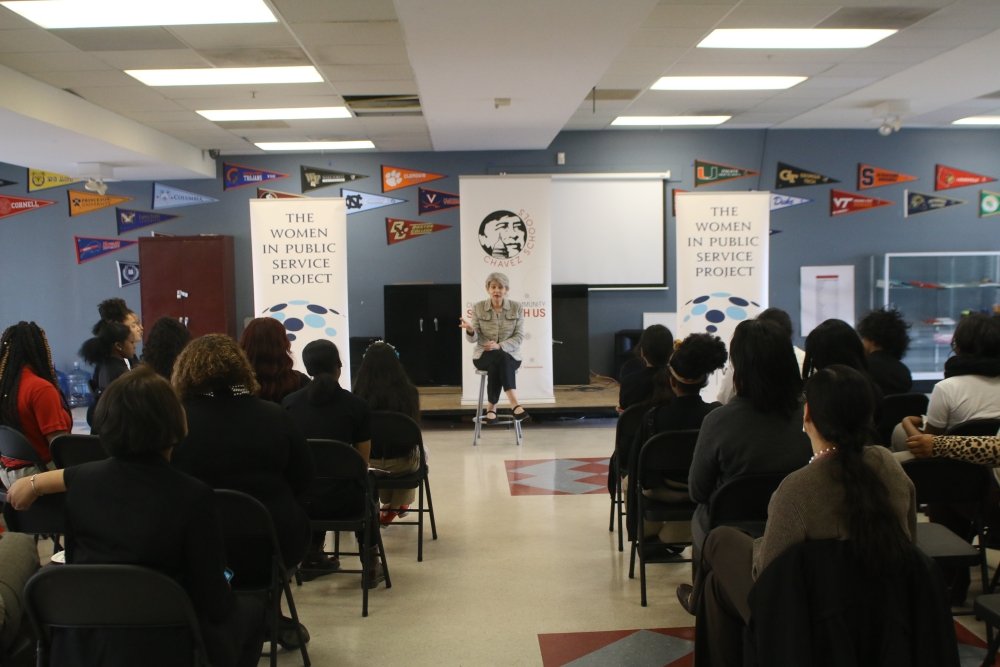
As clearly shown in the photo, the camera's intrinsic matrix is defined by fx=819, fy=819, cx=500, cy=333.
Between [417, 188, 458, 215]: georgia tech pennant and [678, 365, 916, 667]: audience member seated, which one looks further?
[417, 188, 458, 215]: georgia tech pennant

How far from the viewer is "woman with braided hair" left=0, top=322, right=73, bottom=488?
3.69 meters

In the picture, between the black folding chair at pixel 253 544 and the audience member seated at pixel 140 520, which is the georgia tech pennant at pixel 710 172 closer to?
the black folding chair at pixel 253 544

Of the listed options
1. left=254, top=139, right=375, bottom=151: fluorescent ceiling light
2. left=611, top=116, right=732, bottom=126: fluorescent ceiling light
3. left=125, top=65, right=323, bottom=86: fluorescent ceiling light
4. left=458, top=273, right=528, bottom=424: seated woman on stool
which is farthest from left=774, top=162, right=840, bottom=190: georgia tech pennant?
left=125, top=65, right=323, bottom=86: fluorescent ceiling light

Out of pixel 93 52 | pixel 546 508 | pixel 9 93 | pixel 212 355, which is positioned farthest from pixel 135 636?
pixel 9 93

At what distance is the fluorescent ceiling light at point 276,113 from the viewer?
7629mm

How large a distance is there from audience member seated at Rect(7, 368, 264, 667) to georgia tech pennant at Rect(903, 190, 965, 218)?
9.90 metres

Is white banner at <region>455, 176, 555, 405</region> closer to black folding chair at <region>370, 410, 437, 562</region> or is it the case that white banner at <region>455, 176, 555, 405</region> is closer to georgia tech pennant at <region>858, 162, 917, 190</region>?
black folding chair at <region>370, 410, 437, 562</region>

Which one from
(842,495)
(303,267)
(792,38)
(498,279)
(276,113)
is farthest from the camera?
(276,113)

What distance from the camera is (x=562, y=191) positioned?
9.78 meters

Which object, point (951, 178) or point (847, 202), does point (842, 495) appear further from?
point (951, 178)

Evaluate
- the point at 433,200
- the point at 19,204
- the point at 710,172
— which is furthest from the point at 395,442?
the point at 19,204

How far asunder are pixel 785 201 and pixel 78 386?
8942 millimetres

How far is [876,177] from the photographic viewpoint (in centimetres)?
991

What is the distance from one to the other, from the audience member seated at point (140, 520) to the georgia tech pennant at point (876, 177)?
9.61 metres
